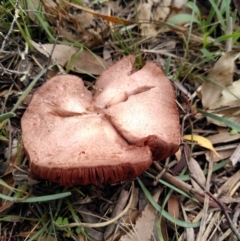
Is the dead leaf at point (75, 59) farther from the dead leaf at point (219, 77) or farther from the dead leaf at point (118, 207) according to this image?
the dead leaf at point (118, 207)

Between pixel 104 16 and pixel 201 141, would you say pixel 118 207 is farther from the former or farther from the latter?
pixel 104 16

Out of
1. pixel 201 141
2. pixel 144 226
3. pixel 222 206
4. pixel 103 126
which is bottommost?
pixel 144 226

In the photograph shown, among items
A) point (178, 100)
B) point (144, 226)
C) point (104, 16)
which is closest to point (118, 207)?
point (144, 226)

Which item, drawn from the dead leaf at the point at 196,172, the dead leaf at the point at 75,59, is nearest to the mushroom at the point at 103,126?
the dead leaf at the point at 75,59

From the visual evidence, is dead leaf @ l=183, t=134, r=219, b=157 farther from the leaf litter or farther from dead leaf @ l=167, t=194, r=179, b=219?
dead leaf @ l=167, t=194, r=179, b=219

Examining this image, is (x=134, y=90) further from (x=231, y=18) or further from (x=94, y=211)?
(x=231, y=18)

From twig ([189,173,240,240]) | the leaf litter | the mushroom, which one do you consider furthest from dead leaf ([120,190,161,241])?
the mushroom
